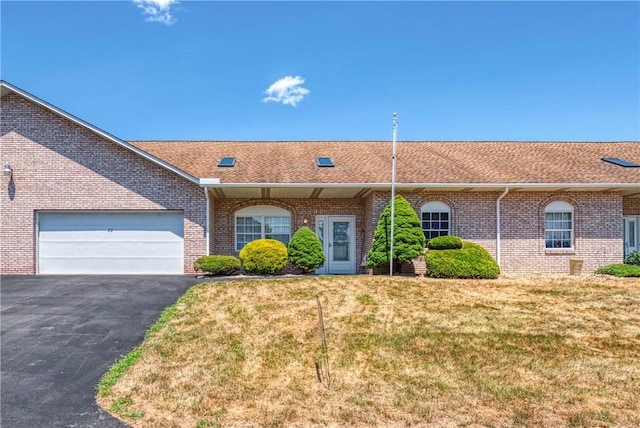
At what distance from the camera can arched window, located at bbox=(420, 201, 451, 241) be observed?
554 inches

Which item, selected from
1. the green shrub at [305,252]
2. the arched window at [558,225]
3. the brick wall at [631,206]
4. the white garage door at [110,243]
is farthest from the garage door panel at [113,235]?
the brick wall at [631,206]

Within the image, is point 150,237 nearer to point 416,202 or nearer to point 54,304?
point 54,304

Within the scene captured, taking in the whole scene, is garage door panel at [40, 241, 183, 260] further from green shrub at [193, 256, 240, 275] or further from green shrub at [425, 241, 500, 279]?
green shrub at [425, 241, 500, 279]

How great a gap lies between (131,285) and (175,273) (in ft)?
7.24

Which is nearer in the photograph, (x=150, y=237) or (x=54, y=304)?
(x=54, y=304)

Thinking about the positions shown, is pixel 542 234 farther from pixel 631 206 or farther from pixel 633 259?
pixel 631 206

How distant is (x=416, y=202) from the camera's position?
552 inches

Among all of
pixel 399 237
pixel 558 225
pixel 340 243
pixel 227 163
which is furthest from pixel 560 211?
pixel 227 163

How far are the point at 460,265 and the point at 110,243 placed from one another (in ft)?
37.5

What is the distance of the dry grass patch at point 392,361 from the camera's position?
4551 millimetres

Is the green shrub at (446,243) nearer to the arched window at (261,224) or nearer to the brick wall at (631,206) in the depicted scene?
the arched window at (261,224)

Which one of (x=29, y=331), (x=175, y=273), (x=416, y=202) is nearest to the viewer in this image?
(x=29, y=331)

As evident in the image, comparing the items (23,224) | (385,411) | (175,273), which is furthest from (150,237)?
(385,411)

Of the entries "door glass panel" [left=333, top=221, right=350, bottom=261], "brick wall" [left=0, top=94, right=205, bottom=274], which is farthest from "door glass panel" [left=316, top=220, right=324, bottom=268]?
"brick wall" [left=0, top=94, right=205, bottom=274]
